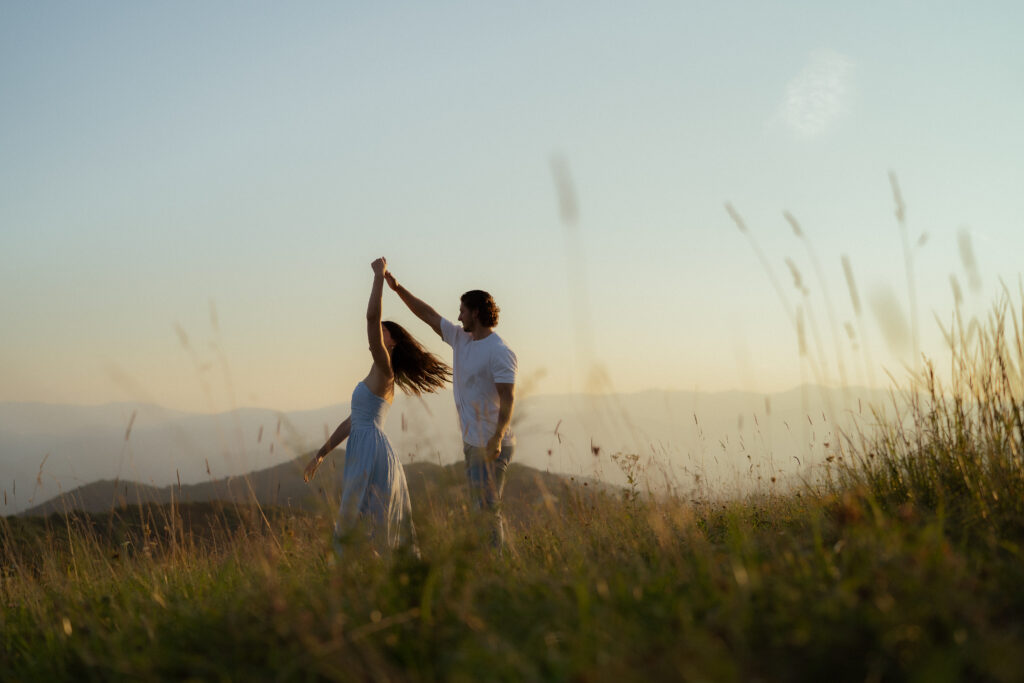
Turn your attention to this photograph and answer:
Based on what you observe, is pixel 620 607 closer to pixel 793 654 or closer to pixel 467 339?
pixel 793 654

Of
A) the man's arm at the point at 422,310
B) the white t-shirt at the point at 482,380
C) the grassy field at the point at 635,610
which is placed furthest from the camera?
the man's arm at the point at 422,310

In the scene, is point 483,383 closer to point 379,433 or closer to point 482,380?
point 482,380

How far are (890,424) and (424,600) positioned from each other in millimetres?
3070

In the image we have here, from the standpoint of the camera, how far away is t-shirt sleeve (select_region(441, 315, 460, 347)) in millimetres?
5523

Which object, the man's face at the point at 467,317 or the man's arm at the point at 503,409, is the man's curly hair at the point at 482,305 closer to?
the man's face at the point at 467,317

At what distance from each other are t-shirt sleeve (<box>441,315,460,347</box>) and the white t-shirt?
0.90 ft

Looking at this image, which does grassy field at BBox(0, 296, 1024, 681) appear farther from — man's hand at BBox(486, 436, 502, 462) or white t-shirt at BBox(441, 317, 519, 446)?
white t-shirt at BBox(441, 317, 519, 446)

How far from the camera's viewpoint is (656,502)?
378cm

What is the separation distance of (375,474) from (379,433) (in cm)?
33

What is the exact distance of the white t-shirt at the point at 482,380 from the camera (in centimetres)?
494

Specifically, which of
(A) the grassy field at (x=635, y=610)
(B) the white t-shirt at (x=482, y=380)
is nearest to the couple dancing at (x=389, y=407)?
(B) the white t-shirt at (x=482, y=380)

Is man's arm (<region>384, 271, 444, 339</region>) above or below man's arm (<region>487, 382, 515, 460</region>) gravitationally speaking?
above

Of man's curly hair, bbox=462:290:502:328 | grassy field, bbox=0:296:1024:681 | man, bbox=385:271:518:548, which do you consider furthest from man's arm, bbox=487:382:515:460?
grassy field, bbox=0:296:1024:681

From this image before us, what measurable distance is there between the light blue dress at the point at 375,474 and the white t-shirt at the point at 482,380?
0.59 metres
